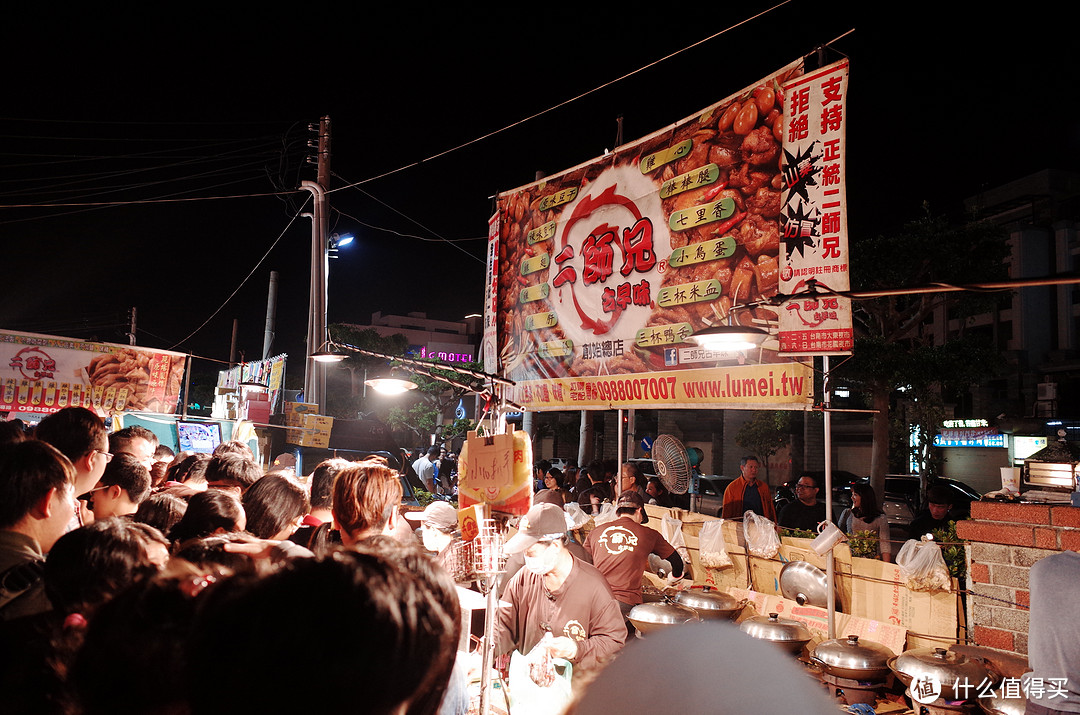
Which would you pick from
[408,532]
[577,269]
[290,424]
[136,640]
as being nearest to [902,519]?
[577,269]

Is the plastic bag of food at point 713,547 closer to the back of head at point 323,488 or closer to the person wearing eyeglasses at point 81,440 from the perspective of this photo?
the back of head at point 323,488

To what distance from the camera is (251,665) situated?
86cm

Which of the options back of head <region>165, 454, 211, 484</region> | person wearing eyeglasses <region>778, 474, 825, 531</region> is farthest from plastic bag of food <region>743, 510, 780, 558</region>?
back of head <region>165, 454, 211, 484</region>

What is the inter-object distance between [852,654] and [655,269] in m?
4.27

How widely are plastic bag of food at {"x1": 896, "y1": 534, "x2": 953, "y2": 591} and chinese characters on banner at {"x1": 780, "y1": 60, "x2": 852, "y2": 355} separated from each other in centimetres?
199

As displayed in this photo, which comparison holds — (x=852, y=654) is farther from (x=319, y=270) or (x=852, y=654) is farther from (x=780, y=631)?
(x=319, y=270)

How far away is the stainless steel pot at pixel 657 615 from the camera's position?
4.84 metres

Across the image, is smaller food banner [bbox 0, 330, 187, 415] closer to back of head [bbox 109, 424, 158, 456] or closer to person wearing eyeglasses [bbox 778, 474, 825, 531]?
back of head [bbox 109, 424, 158, 456]

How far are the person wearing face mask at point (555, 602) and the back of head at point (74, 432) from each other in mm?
2794

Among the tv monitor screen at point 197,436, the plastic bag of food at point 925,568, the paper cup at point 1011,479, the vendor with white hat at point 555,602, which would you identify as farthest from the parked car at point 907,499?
the tv monitor screen at point 197,436

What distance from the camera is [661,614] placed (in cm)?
489

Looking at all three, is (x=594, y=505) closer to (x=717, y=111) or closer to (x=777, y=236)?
(x=777, y=236)

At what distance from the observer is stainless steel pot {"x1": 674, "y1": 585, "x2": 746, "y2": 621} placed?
5559mm

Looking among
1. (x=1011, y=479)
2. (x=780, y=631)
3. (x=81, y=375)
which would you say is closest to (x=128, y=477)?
(x=780, y=631)
